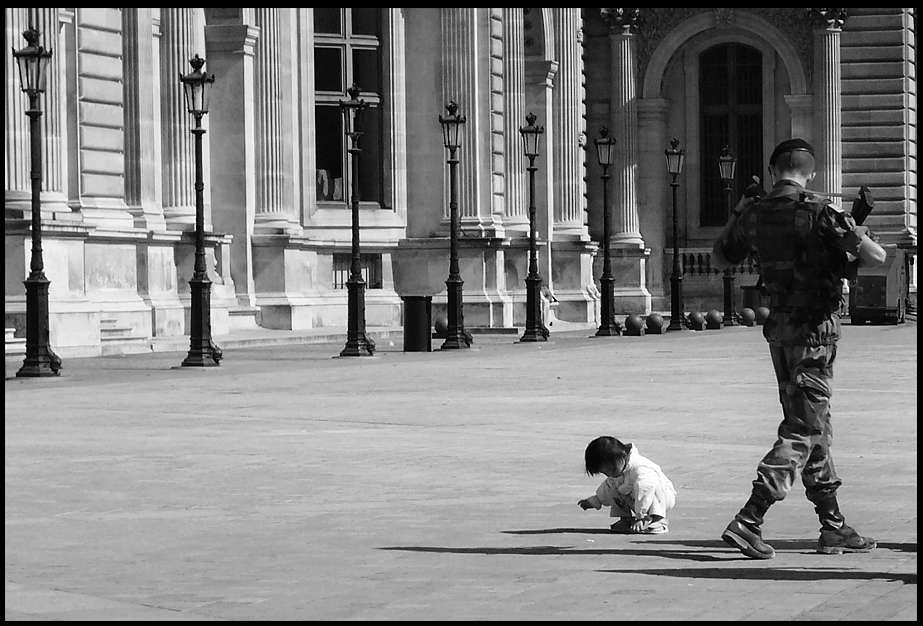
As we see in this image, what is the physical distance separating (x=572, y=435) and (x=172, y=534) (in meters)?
6.08

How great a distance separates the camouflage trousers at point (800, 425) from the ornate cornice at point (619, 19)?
51.2 metres

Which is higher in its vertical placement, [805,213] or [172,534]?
[805,213]

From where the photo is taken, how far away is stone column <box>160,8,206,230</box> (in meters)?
34.3

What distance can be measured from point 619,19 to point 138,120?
28.8 meters

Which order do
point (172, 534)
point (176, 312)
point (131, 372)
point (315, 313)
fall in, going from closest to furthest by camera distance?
point (172, 534) < point (131, 372) < point (176, 312) < point (315, 313)

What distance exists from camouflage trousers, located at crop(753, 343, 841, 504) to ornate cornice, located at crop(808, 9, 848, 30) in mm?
50321

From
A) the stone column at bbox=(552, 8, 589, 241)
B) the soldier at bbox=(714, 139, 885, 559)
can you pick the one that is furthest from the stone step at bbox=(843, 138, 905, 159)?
the soldier at bbox=(714, 139, 885, 559)

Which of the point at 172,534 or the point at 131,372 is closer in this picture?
the point at 172,534

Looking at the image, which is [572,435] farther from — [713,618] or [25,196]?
[25,196]

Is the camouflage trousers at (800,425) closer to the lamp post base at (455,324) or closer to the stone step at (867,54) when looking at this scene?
the lamp post base at (455,324)

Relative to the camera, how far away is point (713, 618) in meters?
7.11

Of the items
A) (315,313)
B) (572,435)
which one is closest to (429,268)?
(315,313)

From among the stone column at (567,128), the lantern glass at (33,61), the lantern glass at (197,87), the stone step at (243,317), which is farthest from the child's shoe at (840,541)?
the stone column at (567,128)

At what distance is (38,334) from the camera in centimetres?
2353
